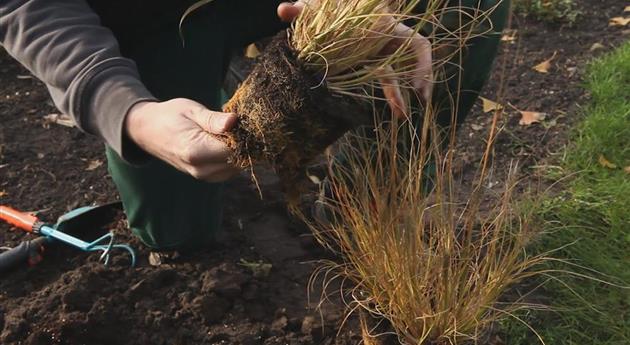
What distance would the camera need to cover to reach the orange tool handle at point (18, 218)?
8.30 feet

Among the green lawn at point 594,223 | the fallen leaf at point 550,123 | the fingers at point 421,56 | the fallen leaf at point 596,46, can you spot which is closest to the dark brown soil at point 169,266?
the fallen leaf at point 550,123

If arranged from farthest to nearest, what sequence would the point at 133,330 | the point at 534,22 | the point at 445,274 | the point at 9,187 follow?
the point at 534,22, the point at 9,187, the point at 133,330, the point at 445,274

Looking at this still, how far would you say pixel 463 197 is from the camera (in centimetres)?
281

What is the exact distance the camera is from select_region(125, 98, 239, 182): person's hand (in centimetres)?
165

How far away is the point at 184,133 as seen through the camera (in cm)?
166

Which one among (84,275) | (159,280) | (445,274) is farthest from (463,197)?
(84,275)

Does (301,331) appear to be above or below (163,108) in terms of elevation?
below

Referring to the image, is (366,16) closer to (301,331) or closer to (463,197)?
(301,331)

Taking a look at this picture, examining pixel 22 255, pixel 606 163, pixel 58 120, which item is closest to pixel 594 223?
pixel 606 163

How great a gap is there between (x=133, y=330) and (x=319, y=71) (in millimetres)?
941

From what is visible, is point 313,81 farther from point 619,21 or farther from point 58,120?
point 619,21

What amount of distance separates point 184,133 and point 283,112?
0.20 metres

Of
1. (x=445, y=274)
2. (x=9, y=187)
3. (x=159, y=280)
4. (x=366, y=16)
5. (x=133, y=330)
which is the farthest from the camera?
(x=9, y=187)

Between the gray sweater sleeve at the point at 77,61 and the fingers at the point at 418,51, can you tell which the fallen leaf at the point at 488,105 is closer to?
the fingers at the point at 418,51
